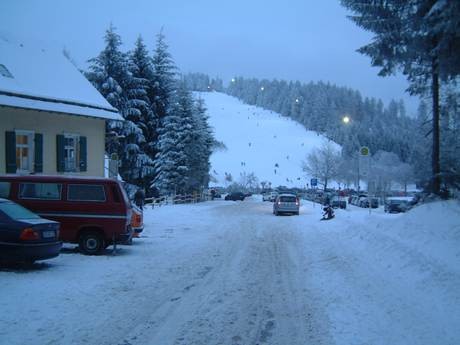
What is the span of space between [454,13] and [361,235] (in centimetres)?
968

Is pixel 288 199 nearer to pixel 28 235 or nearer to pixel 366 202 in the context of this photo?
pixel 366 202

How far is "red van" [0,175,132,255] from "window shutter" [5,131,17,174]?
29.2ft

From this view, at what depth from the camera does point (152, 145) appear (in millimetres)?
54781

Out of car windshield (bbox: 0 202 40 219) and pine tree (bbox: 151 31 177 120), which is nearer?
car windshield (bbox: 0 202 40 219)

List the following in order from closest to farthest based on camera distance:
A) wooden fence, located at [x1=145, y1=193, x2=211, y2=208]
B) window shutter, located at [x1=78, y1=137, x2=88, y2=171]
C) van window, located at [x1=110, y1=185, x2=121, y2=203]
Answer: van window, located at [x1=110, y1=185, x2=121, y2=203] → window shutter, located at [x1=78, y1=137, x2=88, y2=171] → wooden fence, located at [x1=145, y1=193, x2=211, y2=208]

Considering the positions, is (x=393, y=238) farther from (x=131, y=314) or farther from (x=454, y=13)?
(x=131, y=314)

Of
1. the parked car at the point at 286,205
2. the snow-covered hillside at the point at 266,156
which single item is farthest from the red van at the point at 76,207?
the snow-covered hillside at the point at 266,156

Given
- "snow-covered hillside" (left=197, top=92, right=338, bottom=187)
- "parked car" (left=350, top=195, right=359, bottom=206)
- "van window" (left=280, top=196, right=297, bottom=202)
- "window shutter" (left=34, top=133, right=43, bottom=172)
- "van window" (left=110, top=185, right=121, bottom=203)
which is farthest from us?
"snow-covered hillside" (left=197, top=92, right=338, bottom=187)

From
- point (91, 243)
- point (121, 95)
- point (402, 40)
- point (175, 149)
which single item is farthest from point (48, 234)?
point (175, 149)

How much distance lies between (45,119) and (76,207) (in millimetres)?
11875

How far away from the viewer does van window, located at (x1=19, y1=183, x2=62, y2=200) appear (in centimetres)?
1592

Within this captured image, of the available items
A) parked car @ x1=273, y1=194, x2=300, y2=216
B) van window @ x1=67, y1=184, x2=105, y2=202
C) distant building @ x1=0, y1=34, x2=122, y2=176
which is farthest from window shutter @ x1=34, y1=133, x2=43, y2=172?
A: parked car @ x1=273, y1=194, x2=300, y2=216

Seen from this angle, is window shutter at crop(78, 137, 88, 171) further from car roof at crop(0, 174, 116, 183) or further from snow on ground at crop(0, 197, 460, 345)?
car roof at crop(0, 174, 116, 183)

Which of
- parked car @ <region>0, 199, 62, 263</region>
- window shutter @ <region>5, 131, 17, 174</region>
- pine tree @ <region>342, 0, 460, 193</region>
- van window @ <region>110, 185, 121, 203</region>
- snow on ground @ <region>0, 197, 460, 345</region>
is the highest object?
pine tree @ <region>342, 0, 460, 193</region>
